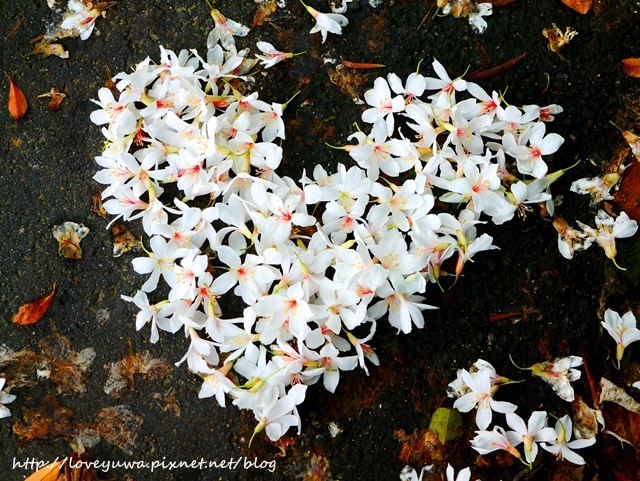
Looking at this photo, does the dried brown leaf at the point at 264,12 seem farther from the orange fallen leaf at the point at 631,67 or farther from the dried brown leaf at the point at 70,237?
the orange fallen leaf at the point at 631,67

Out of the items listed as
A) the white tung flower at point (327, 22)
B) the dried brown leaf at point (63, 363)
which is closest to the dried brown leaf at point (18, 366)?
the dried brown leaf at point (63, 363)

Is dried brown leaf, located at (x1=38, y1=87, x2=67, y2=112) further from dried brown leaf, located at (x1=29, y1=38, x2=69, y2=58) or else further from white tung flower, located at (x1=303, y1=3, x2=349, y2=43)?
white tung flower, located at (x1=303, y1=3, x2=349, y2=43)

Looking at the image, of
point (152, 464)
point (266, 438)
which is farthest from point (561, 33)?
point (152, 464)

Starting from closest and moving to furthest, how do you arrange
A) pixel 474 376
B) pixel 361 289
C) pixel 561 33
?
pixel 361 289 < pixel 474 376 < pixel 561 33

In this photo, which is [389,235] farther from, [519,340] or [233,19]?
[233,19]

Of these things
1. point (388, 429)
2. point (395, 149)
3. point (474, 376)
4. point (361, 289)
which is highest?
point (395, 149)

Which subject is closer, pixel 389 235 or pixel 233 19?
pixel 389 235
